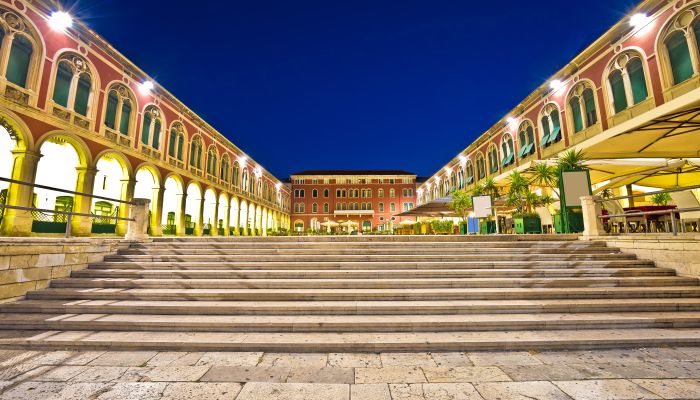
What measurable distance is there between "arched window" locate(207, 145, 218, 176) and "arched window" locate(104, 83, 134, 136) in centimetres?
830

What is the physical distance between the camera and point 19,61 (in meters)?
11.0

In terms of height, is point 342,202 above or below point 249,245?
above

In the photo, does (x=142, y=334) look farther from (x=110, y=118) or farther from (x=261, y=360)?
(x=110, y=118)

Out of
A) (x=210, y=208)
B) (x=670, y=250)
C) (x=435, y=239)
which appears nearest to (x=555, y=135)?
(x=670, y=250)

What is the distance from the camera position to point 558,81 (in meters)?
16.9

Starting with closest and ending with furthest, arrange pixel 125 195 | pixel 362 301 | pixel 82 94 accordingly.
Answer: pixel 362 301 → pixel 82 94 → pixel 125 195

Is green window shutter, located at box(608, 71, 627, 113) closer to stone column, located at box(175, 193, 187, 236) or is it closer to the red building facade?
stone column, located at box(175, 193, 187, 236)

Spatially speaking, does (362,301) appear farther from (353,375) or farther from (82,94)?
(82,94)

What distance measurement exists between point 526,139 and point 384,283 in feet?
62.7

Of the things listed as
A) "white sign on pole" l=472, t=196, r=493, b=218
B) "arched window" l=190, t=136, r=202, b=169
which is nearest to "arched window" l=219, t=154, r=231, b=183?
"arched window" l=190, t=136, r=202, b=169

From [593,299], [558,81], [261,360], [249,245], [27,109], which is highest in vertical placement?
[558,81]

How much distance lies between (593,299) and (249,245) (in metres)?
7.66

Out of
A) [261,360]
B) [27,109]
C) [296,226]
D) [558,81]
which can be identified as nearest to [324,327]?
[261,360]

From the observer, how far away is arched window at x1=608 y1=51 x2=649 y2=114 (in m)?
12.5
